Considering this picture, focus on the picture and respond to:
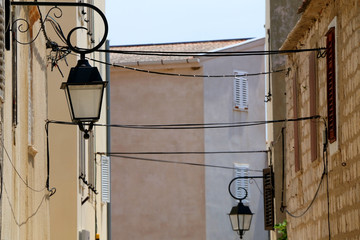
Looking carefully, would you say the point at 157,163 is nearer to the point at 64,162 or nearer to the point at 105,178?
the point at 105,178

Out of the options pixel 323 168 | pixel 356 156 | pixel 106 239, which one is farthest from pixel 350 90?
pixel 106 239

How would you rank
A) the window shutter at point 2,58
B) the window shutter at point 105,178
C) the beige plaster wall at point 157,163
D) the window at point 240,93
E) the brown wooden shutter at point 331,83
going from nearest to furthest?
the window shutter at point 2,58, the brown wooden shutter at point 331,83, the window shutter at point 105,178, the beige plaster wall at point 157,163, the window at point 240,93

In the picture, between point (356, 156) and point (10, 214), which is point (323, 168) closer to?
point (356, 156)

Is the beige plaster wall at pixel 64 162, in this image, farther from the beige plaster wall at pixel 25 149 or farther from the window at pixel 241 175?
the window at pixel 241 175

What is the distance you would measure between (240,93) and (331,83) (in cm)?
2344

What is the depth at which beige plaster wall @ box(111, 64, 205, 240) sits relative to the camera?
34531mm

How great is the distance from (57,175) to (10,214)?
9.00 meters

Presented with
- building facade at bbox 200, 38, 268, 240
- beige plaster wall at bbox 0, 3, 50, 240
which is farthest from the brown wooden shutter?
building facade at bbox 200, 38, 268, 240

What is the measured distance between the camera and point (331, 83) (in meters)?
12.8

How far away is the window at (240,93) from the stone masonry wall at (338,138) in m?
18.6

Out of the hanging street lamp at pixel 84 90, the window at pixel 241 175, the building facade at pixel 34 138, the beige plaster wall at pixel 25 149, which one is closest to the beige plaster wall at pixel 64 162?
the building facade at pixel 34 138

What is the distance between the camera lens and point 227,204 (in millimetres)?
35156

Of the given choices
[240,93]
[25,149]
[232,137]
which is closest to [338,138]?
[25,149]

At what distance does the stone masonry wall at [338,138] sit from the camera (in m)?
11.3
